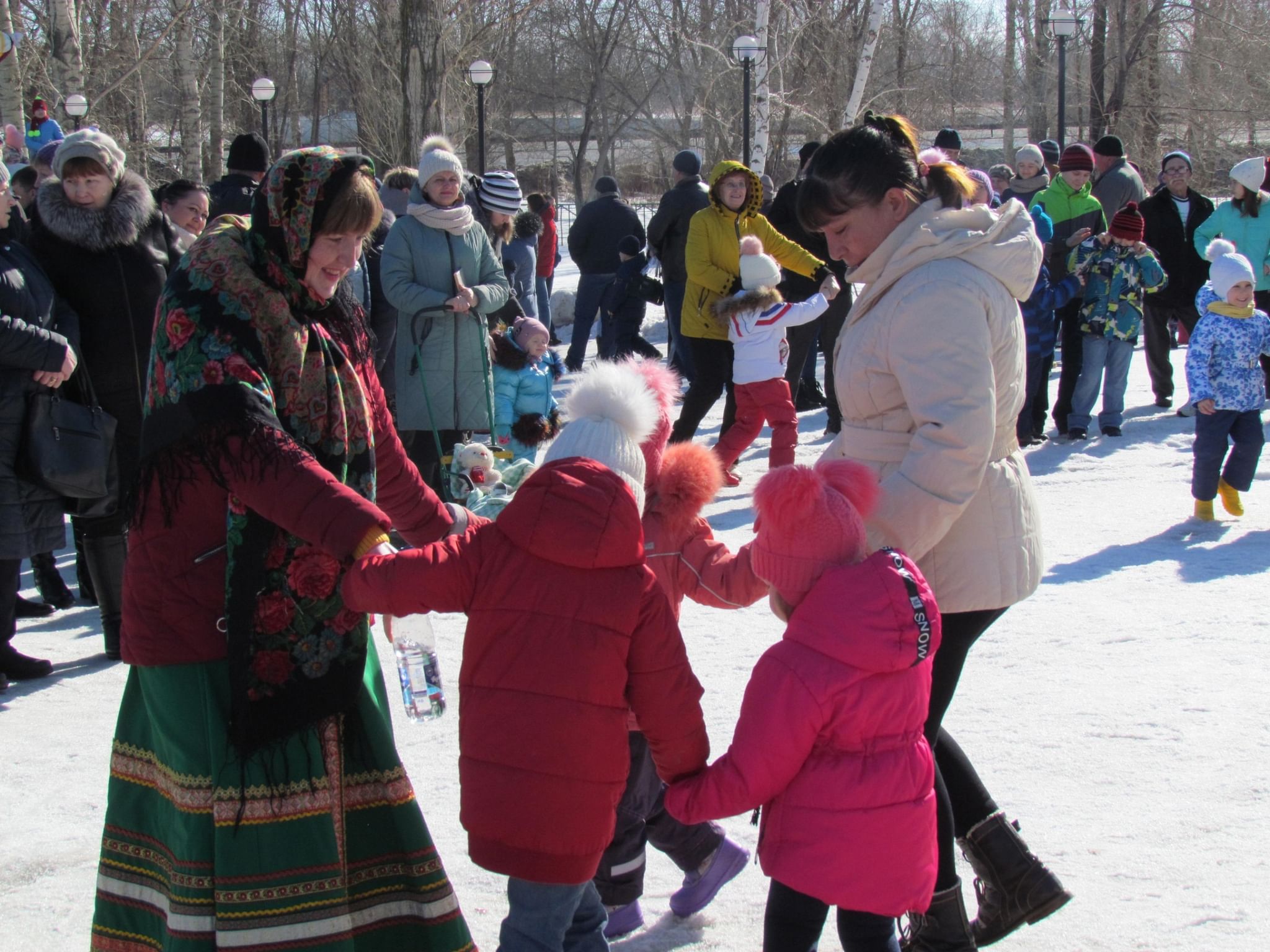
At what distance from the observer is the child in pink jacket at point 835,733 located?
210 cm

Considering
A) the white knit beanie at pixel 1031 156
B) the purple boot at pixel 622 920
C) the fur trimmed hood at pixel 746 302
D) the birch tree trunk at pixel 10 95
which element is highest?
the birch tree trunk at pixel 10 95

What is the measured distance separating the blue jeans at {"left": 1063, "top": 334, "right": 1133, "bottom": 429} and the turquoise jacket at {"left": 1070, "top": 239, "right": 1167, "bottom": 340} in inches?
2.8

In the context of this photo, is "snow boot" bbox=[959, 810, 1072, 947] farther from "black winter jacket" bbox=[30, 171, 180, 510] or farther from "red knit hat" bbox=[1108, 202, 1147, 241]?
"red knit hat" bbox=[1108, 202, 1147, 241]

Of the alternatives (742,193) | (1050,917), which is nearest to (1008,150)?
(742,193)

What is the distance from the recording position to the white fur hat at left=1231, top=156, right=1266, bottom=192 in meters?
9.13

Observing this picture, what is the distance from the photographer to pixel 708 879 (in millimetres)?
2932

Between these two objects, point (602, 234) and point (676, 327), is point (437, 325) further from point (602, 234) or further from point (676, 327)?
point (602, 234)

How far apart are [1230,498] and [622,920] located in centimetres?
472

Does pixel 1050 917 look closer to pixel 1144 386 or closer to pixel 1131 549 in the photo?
pixel 1131 549

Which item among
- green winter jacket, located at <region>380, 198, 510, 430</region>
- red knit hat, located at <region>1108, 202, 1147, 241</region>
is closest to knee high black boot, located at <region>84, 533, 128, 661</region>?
green winter jacket, located at <region>380, 198, 510, 430</region>

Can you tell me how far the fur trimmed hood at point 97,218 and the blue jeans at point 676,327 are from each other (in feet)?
12.8

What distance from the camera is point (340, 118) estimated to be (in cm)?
3866

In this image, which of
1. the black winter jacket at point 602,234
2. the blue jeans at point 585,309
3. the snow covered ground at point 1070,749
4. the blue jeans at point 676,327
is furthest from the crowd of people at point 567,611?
the black winter jacket at point 602,234

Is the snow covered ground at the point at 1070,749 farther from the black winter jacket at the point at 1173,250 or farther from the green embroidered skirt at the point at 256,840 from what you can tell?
the black winter jacket at the point at 1173,250
